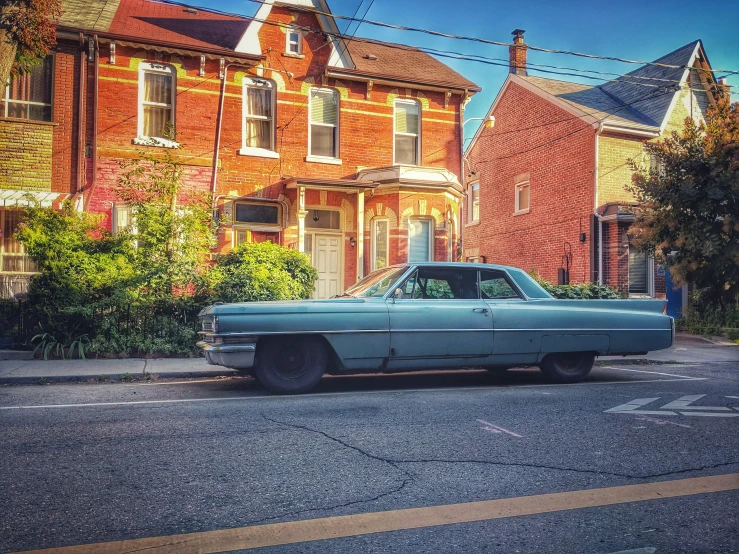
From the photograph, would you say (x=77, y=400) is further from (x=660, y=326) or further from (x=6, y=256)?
(x=6, y=256)

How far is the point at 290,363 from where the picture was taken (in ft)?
25.0

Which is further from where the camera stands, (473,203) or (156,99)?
(473,203)

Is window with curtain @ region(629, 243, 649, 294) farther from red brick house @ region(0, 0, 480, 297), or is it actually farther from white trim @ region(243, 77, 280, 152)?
white trim @ region(243, 77, 280, 152)

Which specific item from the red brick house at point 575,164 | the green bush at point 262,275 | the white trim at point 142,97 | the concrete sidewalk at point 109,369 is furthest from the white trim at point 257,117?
the red brick house at point 575,164

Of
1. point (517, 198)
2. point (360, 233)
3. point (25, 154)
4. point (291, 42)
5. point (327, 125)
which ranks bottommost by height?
point (360, 233)

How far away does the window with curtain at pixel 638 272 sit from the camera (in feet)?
68.4

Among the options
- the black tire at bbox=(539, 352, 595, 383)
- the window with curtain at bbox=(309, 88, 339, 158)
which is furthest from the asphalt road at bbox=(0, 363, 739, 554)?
the window with curtain at bbox=(309, 88, 339, 158)

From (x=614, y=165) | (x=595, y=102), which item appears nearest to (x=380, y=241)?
(x=614, y=165)

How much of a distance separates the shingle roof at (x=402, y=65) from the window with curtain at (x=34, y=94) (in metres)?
7.78

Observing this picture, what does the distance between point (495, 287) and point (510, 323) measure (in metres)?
0.55

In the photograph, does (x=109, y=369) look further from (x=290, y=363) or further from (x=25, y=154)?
(x=25, y=154)

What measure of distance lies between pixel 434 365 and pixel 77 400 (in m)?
4.13

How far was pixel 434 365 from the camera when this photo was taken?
26.1 ft

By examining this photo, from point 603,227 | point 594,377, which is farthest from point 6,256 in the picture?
point 603,227
